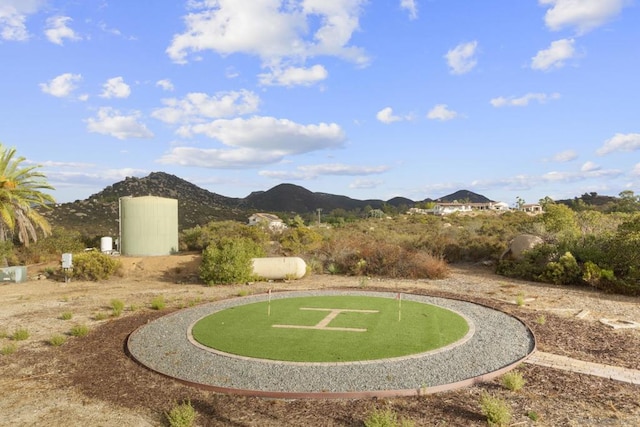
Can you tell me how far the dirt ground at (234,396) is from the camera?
4961mm

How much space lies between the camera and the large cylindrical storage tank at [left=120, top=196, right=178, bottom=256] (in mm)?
20094

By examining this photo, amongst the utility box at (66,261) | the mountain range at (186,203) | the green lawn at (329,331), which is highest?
the mountain range at (186,203)

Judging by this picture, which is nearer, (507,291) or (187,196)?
(507,291)

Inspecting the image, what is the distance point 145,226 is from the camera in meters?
20.1

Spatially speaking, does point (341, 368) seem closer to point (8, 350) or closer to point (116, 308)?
point (8, 350)

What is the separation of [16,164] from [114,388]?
18229 millimetres

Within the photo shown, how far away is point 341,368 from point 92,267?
13.3 m

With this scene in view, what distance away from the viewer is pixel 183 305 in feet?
37.8

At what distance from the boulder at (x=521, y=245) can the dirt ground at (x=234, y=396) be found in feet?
13.0

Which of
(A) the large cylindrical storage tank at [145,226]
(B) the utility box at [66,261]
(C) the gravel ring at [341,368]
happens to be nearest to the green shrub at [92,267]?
(B) the utility box at [66,261]

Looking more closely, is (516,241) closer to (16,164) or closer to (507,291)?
(507,291)

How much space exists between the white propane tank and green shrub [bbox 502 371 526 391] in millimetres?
10450

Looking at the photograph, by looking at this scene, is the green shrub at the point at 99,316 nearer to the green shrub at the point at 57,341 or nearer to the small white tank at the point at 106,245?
the green shrub at the point at 57,341

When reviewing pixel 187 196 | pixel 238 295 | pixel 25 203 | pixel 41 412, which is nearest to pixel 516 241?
pixel 238 295
